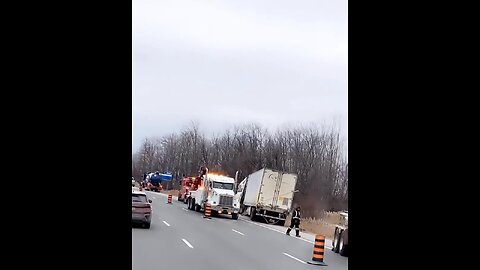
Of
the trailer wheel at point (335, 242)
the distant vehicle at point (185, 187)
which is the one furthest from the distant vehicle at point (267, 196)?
the trailer wheel at point (335, 242)

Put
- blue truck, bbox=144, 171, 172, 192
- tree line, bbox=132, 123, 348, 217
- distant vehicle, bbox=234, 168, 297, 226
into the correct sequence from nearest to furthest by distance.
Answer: tree line, bbox=132, 123, 348, 217
distant vehicle, bbox=234, 168, 297, 226
blue truck, bbox=144, 171, 172, 192

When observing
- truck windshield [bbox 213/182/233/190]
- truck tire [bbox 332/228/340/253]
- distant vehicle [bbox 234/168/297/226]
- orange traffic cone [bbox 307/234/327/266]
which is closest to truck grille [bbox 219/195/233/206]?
distant vehicle [bbox 234/168/297/226]

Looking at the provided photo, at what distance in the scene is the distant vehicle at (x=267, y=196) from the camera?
2136 cm

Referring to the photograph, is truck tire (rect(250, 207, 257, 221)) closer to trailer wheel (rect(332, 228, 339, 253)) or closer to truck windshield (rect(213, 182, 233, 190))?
Answer: truck windshield (rect(213, 182, 233, 190))

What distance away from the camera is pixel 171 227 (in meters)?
16.2

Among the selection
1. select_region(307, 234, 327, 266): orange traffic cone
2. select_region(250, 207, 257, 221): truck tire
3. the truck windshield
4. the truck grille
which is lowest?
select_region(250, 207, 257, 221): truck tire

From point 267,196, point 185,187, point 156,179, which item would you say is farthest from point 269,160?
point 156,179

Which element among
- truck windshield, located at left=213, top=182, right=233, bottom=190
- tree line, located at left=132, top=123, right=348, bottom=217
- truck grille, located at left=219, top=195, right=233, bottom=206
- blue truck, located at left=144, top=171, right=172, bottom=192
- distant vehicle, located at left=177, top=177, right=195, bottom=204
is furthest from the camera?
blue truck, located at left=144, top=171, right=172, bottom=192

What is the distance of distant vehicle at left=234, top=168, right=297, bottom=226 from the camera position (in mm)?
21359

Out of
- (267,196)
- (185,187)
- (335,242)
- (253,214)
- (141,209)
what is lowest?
(253,214)

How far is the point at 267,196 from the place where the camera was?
74.4 feet

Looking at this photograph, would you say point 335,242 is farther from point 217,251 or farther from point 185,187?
point 185,187
